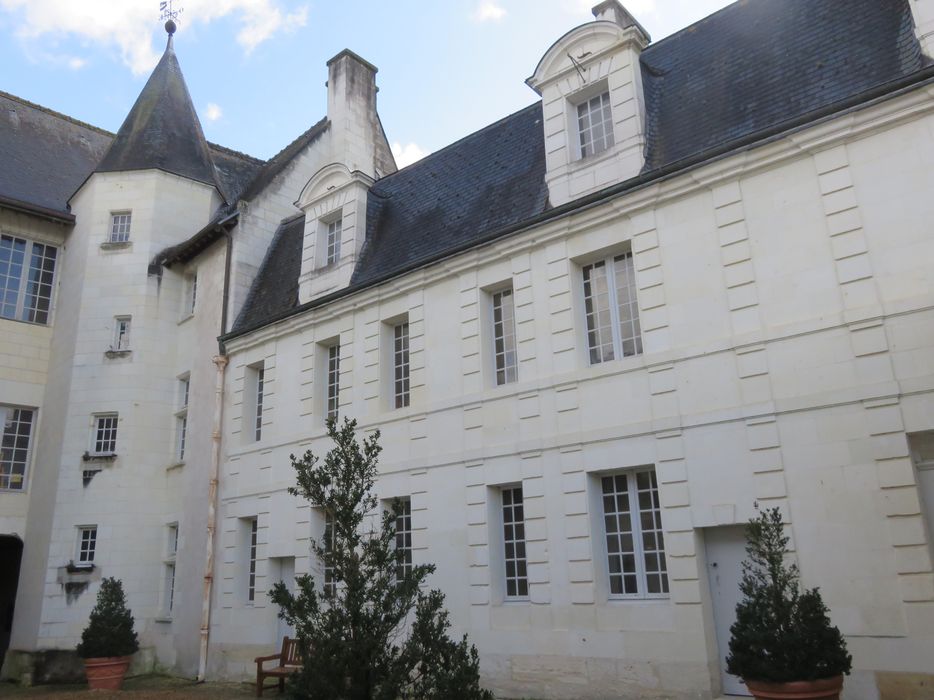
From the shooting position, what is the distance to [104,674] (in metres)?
13.0

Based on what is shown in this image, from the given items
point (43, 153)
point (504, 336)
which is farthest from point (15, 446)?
point (504, 336)

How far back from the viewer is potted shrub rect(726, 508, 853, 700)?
636cm

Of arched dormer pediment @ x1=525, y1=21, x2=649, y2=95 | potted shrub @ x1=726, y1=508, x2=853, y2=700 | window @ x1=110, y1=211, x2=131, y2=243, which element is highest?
window @ x1=110, y1=211, x2=131, y2=243

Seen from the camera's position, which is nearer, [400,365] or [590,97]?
[590,97]

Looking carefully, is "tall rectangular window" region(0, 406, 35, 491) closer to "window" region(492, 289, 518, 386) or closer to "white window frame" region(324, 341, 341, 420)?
"white window frame" region(324, 341, 341, 420)

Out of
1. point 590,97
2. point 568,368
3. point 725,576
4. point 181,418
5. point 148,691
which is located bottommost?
point 148,691

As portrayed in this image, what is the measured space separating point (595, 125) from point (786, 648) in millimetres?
7406

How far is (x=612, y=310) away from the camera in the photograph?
33.6 feet

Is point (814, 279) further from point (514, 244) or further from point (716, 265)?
point (514, 244)

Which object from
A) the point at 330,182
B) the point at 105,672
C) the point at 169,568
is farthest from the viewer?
the point at 169,568

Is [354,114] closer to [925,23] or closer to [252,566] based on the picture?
[252,566]

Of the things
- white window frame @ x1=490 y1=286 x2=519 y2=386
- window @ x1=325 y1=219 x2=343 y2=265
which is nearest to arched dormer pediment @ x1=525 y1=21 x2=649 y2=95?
white window frame @ x1=490 y1=286 x2=519 y2=386

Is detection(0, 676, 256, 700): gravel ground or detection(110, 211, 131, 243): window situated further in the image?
detection(110, 211, 131, 243): window

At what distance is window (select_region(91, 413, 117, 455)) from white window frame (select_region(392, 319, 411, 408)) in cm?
686
